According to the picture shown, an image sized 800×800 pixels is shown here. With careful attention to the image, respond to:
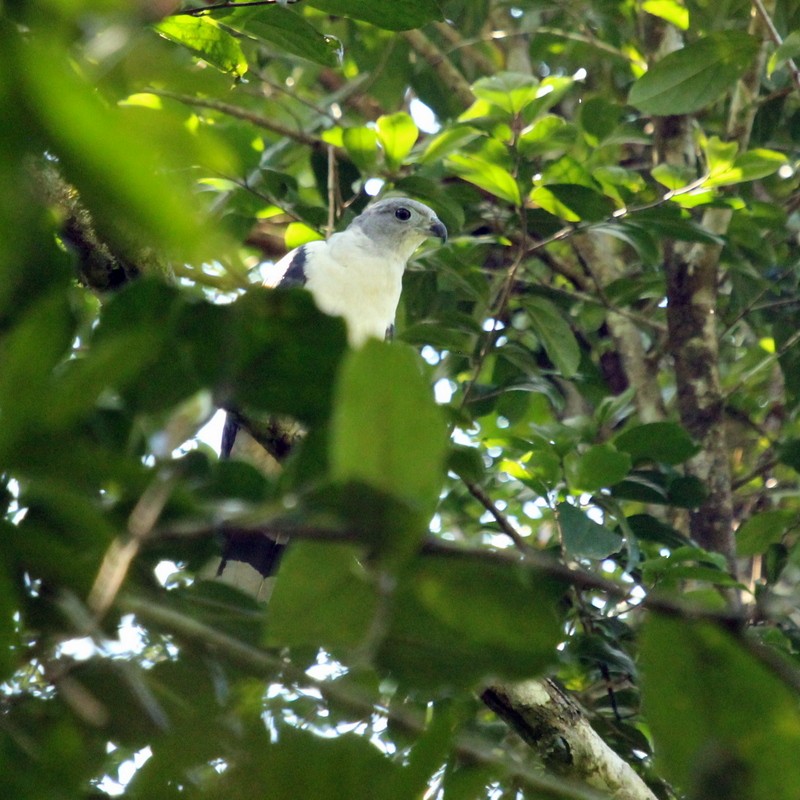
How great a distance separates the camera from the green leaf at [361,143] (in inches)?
160

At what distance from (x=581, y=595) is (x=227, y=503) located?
9.46 ft

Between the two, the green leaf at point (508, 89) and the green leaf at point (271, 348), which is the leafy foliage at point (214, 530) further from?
the green leaf at point (508, 89)

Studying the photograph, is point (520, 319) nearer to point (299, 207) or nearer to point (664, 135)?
point (664, 135)

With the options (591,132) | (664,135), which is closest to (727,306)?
(664,135)

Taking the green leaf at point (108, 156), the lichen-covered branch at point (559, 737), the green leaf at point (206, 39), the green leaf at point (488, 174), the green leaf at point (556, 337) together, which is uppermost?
the green leaf at point (108, 156)

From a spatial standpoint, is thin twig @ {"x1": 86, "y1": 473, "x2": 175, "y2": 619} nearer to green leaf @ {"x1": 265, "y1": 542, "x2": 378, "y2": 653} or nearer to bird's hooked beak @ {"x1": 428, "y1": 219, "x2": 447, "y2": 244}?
green leaf @ {"x1": 265, "y1": 542, "x2": 378, "y2": 653}

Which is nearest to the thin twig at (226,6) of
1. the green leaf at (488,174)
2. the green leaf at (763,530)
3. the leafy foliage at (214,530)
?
the leafy foliage at (214,530)

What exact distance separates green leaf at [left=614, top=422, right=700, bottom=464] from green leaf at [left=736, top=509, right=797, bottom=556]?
1.86 ft

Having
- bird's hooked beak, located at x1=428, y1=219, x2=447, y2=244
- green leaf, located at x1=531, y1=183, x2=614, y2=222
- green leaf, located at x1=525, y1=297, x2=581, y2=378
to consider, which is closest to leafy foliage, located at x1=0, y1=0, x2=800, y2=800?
green leaf, located at x1=531, y1=183, x2=614, y2=222

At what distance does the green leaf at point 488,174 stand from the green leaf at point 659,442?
3.15 ft

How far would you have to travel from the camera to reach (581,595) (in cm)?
372

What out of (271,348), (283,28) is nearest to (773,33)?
(283,28)

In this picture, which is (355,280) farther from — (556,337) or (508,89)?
(508,89)

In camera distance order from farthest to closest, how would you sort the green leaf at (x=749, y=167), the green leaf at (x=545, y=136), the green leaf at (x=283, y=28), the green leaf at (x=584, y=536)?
the green leaf at (x=749, y=167)
the green leaf at (x=545, y=136)
the green leaf at (x=584, y=536)
the green leaf at (x=283, y=28)
